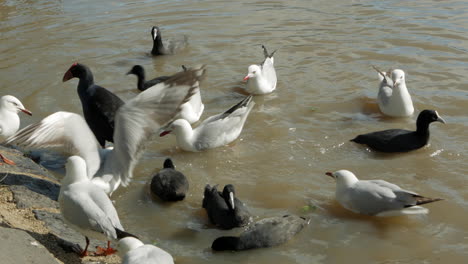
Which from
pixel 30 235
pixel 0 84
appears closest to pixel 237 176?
pixel 30 235

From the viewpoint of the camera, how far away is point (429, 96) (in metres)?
9.15

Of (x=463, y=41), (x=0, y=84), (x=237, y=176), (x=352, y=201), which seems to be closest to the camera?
(x=352, y=201)

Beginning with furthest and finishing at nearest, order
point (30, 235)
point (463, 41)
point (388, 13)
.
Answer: point (388, 13) → point (463, 41) → point (30, 235)

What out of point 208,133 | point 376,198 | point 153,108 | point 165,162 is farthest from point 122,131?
point 376,198

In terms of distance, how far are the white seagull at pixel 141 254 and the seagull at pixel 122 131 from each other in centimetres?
127

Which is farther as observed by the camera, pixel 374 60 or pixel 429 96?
pixel 374 60

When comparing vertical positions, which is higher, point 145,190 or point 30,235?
point 30,235

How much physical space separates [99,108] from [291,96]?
2834mm

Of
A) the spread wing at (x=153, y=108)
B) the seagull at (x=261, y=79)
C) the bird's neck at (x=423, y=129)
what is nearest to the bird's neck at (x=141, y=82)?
the seagull at (x=261, y=79)

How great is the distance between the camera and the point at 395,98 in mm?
8414

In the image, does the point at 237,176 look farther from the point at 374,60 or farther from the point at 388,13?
the point at 388,13

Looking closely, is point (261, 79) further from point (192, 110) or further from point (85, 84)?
point (85, 84)

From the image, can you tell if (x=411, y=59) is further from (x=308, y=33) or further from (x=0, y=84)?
(x=0, y=84)

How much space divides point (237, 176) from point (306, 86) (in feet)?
9.45
